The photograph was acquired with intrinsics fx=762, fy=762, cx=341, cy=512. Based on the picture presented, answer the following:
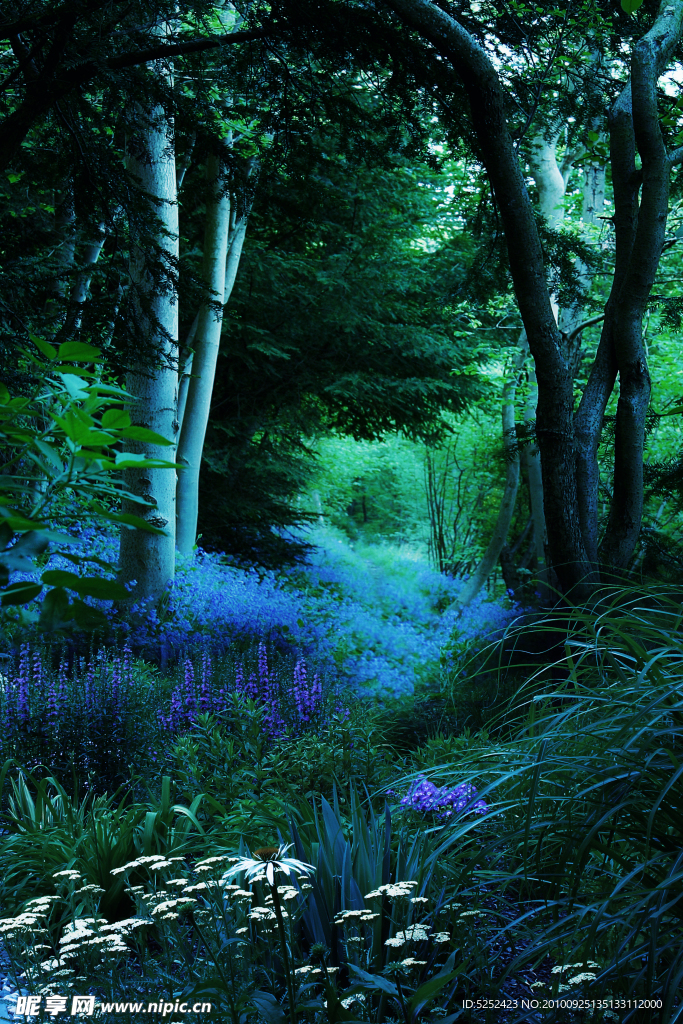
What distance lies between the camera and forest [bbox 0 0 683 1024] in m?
1.48

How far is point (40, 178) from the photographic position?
3932 millimetres

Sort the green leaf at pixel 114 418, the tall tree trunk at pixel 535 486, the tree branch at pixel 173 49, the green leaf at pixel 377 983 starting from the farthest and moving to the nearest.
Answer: the tall tree trunk at pixel 535 486, the tree branch at pixel 173 49, the green leaf at pixel 377 983, the green leaf at pixel 114 418

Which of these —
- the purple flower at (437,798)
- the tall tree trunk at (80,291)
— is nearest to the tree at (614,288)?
the purple flower at (437,798)

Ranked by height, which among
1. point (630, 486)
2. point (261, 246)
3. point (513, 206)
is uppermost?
point (261, 246)

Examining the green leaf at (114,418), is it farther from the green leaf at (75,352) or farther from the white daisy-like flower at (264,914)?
the white daisy-like flower at (264,914)

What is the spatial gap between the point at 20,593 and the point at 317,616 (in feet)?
20.6

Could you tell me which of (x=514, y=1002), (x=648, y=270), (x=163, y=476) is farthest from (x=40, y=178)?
(x=514, y=1002)

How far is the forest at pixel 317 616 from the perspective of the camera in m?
1.48

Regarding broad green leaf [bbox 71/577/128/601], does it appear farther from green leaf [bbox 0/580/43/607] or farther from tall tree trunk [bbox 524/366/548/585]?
tall tree trunk [bbox 524/366/548/585]

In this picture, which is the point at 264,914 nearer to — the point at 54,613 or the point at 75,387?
the point at 54,613

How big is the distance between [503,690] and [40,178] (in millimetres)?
3810

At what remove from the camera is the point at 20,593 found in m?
0.90

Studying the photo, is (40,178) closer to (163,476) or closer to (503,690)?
(163,476)

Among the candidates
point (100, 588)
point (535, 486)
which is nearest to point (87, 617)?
point (100, 588)
